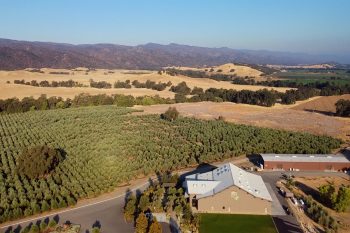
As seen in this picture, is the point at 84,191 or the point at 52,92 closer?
the point at 84,191

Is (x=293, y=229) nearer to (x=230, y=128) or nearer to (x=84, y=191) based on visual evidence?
(x=84, y=191)

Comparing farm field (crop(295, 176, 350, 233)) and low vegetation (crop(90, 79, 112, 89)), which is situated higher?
farm field (crop(295, 176, 350, 233))

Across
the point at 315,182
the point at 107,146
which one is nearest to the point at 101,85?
the point at 107,146

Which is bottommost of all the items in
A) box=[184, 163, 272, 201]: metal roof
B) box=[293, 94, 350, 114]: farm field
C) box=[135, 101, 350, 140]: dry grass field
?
box=[293, 94, 350, 114]: farm field

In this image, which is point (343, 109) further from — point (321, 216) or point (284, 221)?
point (284, 221)

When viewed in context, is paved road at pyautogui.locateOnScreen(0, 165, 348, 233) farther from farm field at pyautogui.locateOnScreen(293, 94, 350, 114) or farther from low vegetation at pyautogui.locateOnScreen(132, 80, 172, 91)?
low vegetation at pyautogui.locateOnScreen(132, 80, 172, 91)

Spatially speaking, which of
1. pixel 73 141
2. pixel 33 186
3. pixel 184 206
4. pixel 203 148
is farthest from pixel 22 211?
pixel 203 148

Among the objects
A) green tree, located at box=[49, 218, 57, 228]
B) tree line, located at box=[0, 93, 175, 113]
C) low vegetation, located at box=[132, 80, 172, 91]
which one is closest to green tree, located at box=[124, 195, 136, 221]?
green tree, located at box=[49, 218, 57, 228]
